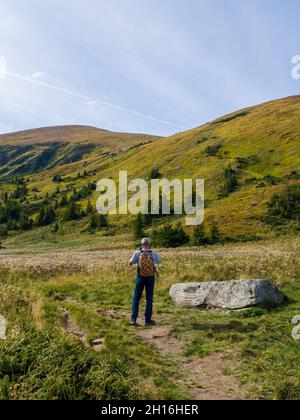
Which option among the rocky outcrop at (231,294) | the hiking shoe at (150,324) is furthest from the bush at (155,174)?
the hiking shoe at (150,324)

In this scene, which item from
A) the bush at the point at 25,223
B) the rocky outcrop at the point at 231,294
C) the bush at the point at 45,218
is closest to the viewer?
the rocky outcrop at the point at 231,294

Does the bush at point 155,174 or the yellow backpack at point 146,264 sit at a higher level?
the bush at point 155,174

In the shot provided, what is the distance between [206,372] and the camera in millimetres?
8500

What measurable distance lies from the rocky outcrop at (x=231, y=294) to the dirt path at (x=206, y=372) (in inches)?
146

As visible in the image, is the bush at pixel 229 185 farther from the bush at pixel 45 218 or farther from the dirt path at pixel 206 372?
the dirt path at pixel 206 372

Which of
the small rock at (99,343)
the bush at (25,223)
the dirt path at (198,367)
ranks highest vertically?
the small rock at (99,343)

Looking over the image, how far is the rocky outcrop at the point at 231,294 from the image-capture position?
1365 cm

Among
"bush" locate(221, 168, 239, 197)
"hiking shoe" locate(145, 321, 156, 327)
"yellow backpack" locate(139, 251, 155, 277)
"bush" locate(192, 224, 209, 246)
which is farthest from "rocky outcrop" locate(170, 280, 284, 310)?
"bush" locate(221, 168, 239, 197)

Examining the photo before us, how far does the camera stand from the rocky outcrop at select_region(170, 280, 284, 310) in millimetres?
13648

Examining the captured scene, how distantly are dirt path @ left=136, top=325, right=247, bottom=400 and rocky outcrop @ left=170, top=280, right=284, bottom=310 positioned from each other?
371 cm

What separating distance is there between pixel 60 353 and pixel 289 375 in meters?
4.90

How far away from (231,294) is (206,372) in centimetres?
586

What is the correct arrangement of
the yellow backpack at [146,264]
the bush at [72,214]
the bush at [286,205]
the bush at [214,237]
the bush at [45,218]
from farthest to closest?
the bush at [45,218] → the bush at [72,214] → the bush at [286,205] → the bush at [214,237] → the yellow backpack at [146,264]

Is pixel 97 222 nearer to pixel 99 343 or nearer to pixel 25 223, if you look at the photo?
pixel 25 223
